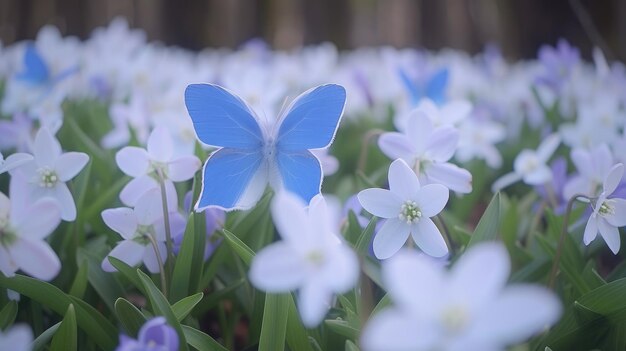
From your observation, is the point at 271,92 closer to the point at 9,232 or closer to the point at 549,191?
the point at 549,191

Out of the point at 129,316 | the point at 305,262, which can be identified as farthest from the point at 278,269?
the point at 129,316

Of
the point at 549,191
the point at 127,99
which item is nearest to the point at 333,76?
the point at 127,99

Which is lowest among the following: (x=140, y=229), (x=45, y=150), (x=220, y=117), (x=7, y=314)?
(x=7, y=314)

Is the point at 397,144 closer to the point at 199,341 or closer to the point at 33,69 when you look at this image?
the point at 199,341

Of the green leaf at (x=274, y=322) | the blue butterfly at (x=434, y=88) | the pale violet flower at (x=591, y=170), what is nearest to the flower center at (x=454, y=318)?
the green leaf at (x=274, y=322)

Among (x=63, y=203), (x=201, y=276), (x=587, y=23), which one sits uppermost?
(x=587, y=23)

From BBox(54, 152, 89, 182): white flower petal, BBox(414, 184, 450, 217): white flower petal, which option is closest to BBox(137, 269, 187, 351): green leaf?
BBox(54, 152, 89, 182): white flower petal

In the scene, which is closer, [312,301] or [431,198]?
[312,301]
